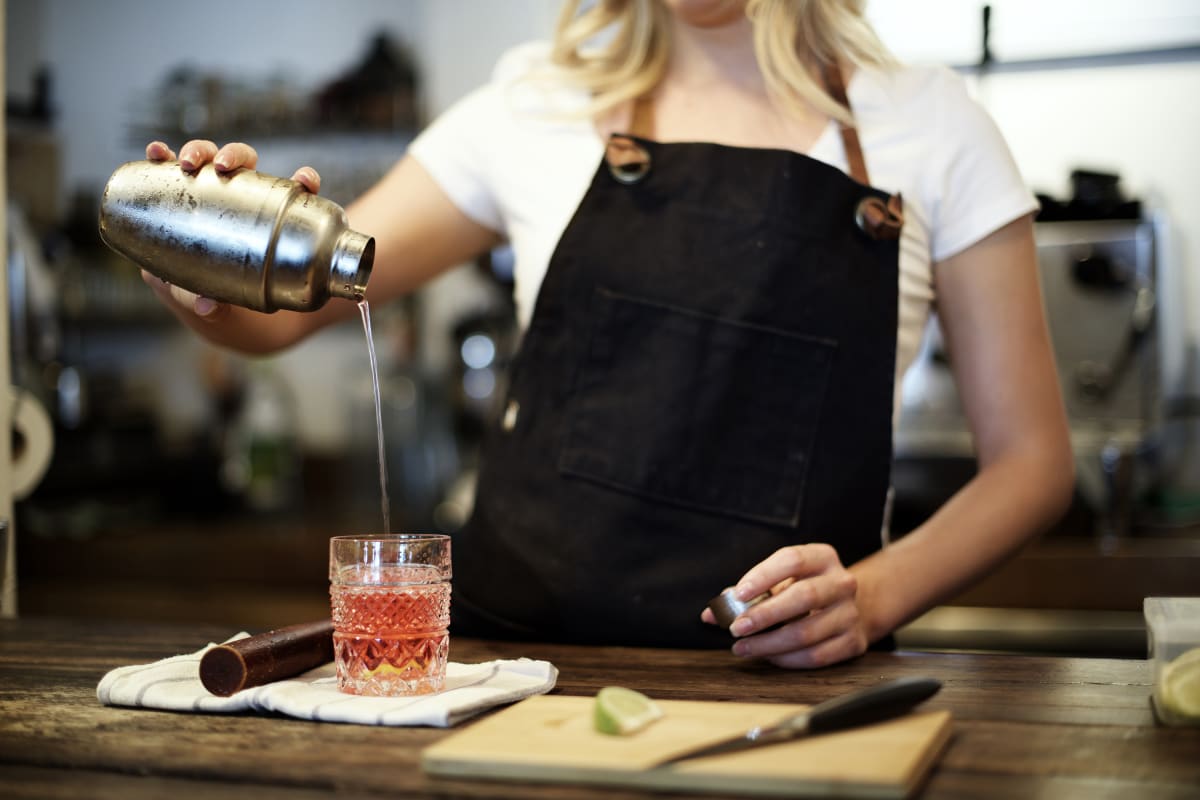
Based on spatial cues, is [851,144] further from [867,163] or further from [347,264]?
[347,264]

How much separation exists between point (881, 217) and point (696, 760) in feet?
2.51

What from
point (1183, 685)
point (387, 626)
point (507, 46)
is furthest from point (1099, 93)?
point (387, 626)

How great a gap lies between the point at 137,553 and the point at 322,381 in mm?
959

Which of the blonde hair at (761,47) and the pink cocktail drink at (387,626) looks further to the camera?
the blonde hair at (761,47)

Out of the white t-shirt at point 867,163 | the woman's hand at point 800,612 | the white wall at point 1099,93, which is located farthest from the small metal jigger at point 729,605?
the white wall at point 1099,93

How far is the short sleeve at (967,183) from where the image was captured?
1.41m

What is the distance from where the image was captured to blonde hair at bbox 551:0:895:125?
1501mm

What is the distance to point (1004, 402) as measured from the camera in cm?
141

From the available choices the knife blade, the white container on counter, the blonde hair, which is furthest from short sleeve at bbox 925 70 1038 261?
the knife blade

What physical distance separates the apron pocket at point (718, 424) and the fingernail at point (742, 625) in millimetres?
262

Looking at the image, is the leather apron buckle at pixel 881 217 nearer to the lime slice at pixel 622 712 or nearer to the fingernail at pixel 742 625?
the fingernail at pixel 742 625

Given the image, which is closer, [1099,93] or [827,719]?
[827,719]

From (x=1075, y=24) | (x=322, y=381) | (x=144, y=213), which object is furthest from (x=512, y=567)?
(x=322, y=381)

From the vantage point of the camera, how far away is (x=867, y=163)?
146cm
